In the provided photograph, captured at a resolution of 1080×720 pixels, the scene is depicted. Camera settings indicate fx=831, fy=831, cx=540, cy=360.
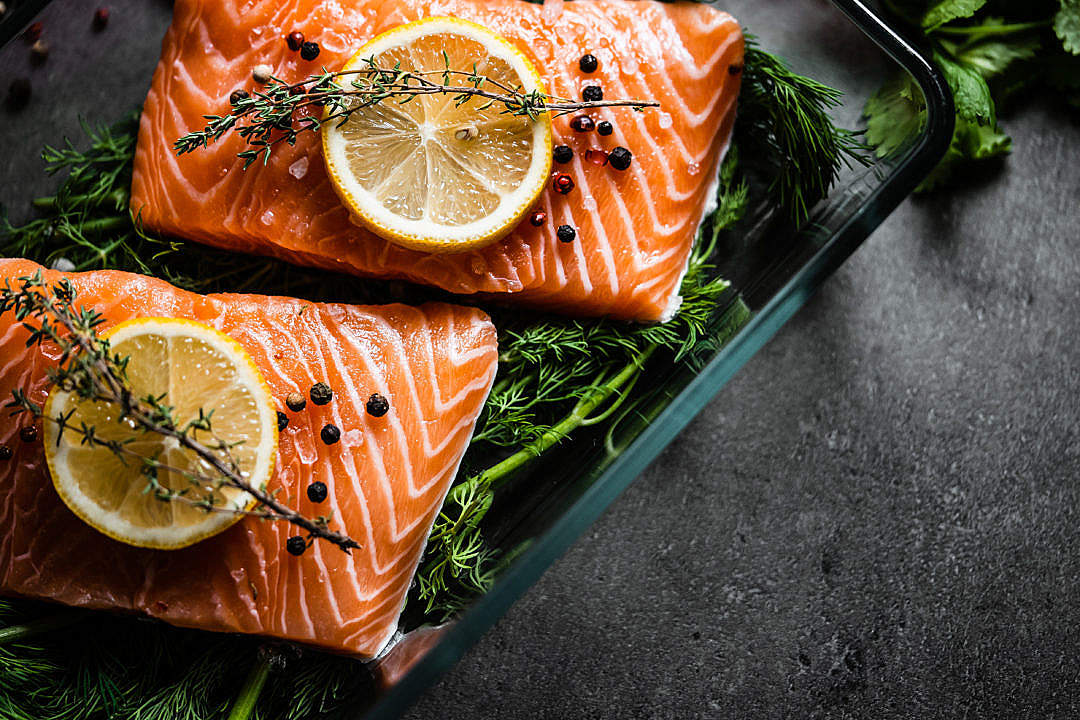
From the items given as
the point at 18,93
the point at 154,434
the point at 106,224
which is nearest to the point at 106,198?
the point at 106,224

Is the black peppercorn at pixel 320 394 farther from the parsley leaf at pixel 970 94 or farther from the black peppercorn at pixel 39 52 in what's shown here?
the parsley leaf at pixel 970 94

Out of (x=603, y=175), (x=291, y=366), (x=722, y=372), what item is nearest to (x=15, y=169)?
(x=291, y=366)

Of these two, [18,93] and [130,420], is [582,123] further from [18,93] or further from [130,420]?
[18,93]

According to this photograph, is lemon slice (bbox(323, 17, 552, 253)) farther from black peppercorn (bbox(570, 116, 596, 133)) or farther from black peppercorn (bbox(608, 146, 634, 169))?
black peppercorn (bbox(608, 146, 634, 169))

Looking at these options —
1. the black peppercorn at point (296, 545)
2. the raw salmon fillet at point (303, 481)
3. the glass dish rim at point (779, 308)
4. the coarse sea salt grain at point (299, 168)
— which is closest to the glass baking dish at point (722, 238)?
the glass dish rim at point (779, 308)

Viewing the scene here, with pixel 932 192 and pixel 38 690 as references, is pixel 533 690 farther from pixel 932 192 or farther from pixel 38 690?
pixel 932 192
